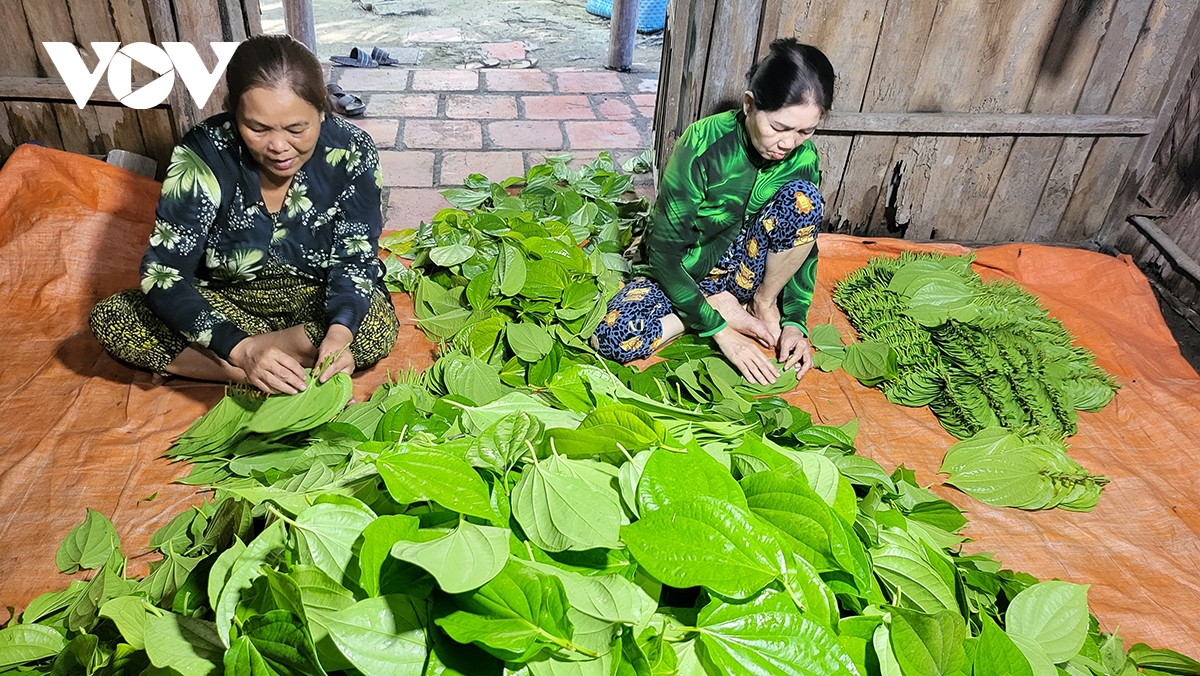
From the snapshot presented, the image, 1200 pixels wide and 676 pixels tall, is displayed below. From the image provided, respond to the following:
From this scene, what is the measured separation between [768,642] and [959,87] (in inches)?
83.8

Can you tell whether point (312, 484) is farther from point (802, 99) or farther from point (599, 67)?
point (599, 67)

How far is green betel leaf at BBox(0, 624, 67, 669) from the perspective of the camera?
99cm

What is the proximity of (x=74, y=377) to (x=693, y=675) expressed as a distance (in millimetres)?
1645

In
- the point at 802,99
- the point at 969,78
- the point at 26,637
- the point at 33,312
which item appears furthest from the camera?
the point at 969,78

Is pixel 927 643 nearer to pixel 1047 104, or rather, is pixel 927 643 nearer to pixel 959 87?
pixel 959 87

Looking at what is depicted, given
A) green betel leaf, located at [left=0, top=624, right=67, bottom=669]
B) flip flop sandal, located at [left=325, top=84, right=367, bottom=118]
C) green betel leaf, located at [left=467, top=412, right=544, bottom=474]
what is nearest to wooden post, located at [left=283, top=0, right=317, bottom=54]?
flip flop sandal, located at [left=325, top=84, right=367, bottom=118]

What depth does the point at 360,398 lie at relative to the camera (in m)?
1.74

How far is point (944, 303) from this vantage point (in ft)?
6.63

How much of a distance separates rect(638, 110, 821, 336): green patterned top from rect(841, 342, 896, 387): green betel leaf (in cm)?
37

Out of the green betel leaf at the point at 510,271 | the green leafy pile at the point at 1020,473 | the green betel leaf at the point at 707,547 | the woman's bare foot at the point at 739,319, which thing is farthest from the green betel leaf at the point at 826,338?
the green betel leaf at the point at 707,547

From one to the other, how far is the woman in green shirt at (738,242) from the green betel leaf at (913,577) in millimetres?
845

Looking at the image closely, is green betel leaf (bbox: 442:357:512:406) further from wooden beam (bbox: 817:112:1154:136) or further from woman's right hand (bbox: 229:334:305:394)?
wooden beam (bbox: 817:112:1154:136)

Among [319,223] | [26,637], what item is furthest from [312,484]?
[319,223]

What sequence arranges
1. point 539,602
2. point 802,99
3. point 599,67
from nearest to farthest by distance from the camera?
point 539,602 < point 802,99 < point 599,67
